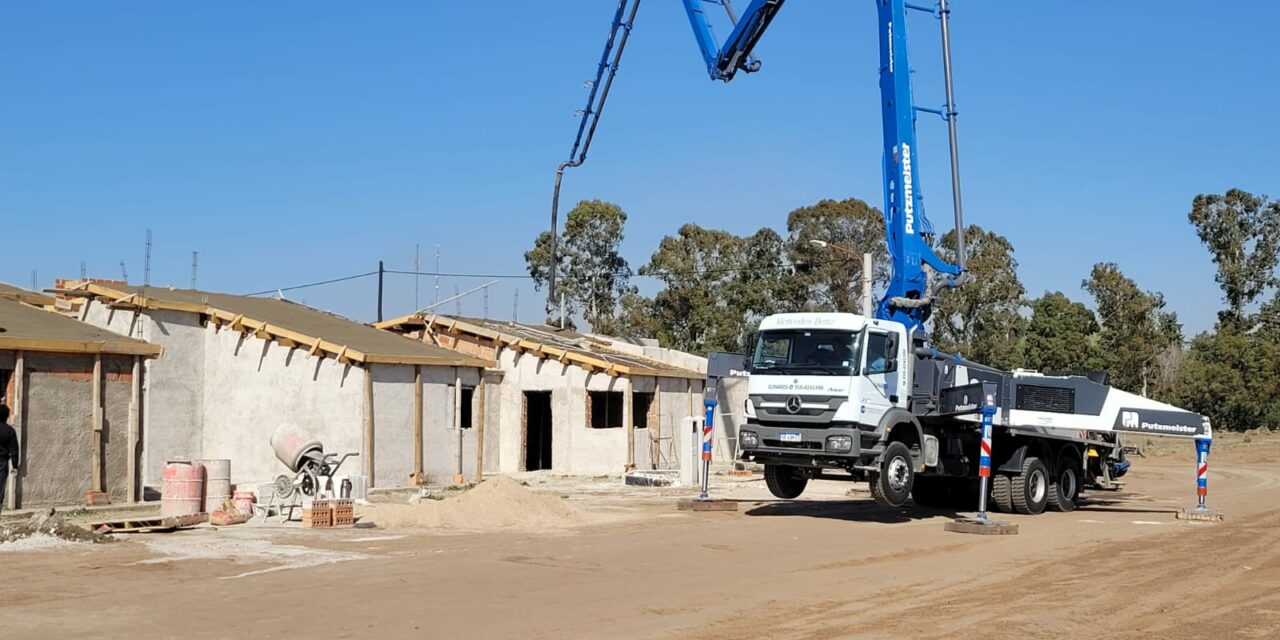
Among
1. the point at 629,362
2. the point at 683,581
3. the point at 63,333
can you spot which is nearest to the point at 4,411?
the point at 63,333

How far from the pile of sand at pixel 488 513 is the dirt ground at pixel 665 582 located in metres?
0.47

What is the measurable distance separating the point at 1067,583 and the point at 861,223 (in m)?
54.8

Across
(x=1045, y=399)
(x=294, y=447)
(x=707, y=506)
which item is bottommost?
(x=707, y=506)

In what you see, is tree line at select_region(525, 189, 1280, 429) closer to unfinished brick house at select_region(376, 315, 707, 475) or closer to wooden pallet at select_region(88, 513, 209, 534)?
unfinished brick house at select_region(376, 315, 707, 475)

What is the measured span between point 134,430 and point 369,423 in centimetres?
541

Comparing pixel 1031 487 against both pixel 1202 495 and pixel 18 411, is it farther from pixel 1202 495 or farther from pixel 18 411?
pixel 18 411

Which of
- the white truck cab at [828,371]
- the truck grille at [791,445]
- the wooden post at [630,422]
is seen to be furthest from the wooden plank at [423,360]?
the truck grille at [791,445]

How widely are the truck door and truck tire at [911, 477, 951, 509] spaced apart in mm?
4615

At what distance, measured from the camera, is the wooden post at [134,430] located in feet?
75.7

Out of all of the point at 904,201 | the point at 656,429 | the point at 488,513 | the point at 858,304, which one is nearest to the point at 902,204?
the point at 904,201

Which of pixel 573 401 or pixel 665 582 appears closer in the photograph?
pixel 665 582

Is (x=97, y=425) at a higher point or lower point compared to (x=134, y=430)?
higher

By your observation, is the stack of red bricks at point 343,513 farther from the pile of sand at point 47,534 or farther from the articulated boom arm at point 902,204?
the articulated boom arm at point 902,204

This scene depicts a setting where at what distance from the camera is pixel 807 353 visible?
20.1 metres
